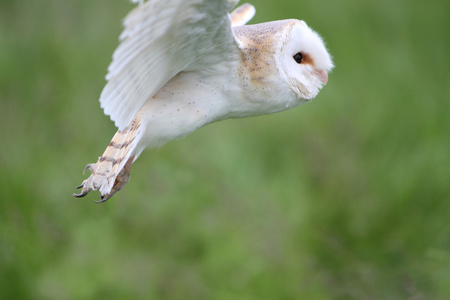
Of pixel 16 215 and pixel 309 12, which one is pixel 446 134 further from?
pixel 16 215

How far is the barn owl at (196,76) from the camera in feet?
5.48

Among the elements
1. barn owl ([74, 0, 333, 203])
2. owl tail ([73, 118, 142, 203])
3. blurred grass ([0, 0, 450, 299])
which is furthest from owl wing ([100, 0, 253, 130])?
blurred grass ([0, 0, 450, 299])

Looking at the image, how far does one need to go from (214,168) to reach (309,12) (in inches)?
52.3

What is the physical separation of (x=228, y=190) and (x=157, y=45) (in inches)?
70.2

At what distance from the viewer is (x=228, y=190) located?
3408 millimetres

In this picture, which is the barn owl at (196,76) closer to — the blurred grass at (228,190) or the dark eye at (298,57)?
the dark eye at (298,57)

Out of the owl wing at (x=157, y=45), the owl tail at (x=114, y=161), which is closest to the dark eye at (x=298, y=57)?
the owl wing at (x=157, y=45)

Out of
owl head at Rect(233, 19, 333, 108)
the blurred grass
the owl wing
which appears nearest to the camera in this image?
the owl wing

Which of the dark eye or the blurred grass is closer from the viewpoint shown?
the dark eye

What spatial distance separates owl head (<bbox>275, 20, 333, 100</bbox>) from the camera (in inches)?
79.1

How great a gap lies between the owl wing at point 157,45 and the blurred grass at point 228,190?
118cm

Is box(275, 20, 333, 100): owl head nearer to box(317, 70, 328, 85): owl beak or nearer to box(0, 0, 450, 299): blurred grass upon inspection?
box(317, 70, 328, 85): owl beak

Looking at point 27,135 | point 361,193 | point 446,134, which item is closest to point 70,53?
point 27,135

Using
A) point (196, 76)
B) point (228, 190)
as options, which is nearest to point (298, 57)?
point (196, 76)
